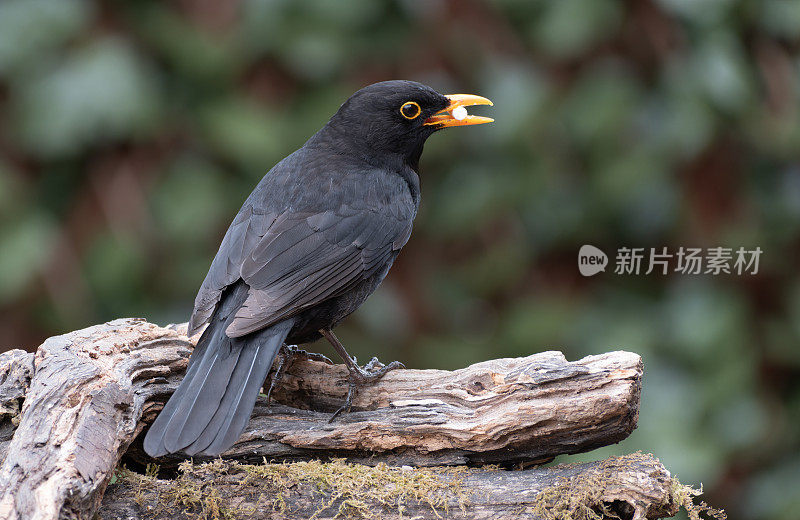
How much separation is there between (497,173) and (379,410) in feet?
6.03

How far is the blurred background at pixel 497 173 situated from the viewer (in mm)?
4723

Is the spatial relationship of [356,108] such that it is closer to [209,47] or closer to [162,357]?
[209,47]

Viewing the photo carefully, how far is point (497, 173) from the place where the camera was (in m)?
4.97

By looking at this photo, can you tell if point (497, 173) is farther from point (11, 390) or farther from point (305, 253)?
point (11, 390)

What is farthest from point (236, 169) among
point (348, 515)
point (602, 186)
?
point (348, 515)

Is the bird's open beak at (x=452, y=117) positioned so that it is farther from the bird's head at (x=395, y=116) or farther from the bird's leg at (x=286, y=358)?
the bird's leg at (x=286, y=358)

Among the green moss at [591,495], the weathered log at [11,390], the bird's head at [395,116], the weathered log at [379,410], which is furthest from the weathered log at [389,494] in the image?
the bird's head at [395,116]

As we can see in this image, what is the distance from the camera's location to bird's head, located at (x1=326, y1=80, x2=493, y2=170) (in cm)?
437

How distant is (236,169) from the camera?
489 cm

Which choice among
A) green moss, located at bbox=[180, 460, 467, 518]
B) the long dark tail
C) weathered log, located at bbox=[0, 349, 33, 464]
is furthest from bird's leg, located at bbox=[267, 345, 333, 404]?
weathered log, located at bbox=[0, 349, 33, 464]

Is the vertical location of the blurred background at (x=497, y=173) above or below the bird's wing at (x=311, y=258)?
above

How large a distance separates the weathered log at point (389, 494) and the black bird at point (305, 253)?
0.59 ft

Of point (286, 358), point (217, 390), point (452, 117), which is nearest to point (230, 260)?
point (286, 358)

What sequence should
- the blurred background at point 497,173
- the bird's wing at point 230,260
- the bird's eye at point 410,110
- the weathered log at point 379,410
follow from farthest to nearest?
1. the blurred background at point 497,173
2. the bird's eye at point 410,110
3. the bird's wing at point 230,260
4. the weathered log at point 379,410
